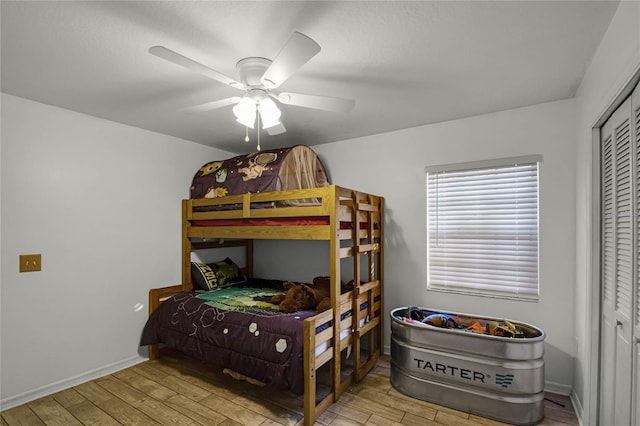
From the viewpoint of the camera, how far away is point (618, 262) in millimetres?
1593

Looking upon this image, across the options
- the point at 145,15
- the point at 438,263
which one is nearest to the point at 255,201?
the point at 145,15

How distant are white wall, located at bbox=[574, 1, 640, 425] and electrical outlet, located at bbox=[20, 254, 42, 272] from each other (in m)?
3.77

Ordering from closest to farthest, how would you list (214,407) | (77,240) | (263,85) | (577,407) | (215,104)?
1. (263,85)
2. (215,104)
3. (577,407)
4. (214,407)
5. (77,240)

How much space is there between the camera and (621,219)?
1559mm

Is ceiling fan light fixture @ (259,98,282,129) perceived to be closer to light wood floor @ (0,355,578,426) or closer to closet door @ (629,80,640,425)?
closet door @ (629,80,640,425)

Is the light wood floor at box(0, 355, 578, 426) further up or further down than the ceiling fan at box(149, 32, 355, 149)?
further down

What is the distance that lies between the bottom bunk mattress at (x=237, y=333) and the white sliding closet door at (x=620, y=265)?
5.60 ft

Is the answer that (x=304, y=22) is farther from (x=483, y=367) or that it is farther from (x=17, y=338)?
(x=17, y=338)

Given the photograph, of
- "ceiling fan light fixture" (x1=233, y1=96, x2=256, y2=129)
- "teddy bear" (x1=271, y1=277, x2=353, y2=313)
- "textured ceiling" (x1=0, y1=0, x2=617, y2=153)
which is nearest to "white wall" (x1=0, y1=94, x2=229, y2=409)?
"textured ceiling" (x1=0, y1=0, x2=617, y2=153)

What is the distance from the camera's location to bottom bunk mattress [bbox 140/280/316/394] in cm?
212

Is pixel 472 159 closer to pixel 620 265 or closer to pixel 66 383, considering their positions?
pixel 620 265

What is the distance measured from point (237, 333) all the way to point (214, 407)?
52 cm

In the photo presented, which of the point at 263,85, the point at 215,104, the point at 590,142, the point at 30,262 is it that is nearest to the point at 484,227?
the point at 590,142

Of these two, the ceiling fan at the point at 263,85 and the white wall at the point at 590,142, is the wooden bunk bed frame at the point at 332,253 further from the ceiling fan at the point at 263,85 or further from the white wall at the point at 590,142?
the white wall at the point at 590,142
